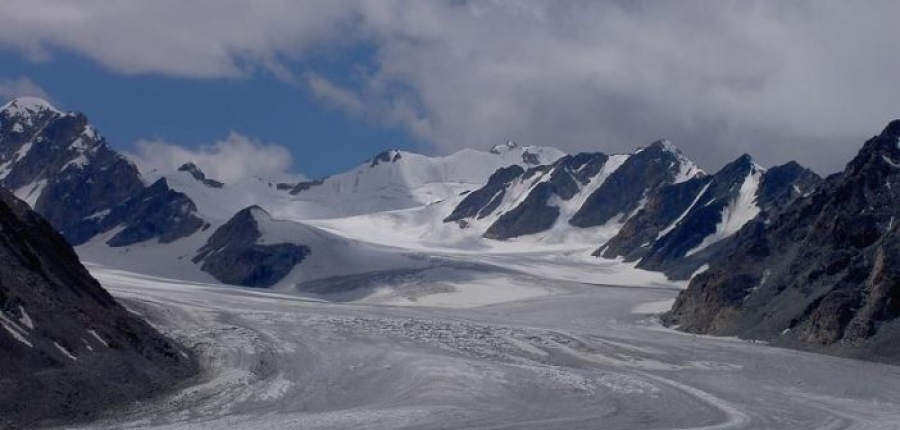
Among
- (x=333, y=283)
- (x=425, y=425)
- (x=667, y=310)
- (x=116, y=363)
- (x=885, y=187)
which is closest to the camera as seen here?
(x=425, y=425)

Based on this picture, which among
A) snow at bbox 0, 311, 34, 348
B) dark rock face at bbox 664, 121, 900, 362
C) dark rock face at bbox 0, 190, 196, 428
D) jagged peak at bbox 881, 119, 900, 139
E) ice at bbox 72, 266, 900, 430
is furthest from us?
jagged peak at bbox 881, 119, 900, 139

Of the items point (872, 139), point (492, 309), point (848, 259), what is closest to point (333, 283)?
point (492, 309)

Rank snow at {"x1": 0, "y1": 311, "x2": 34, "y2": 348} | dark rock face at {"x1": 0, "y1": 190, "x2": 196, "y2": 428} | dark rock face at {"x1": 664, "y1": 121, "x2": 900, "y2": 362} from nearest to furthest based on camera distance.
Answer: dark rock face at {"x1": 0, "y1": 190, "x2": 196, "y2": 428} < snow at {"x1": 0, "y1": 311, "x2": 34, "y2": 348} < dark rock face at {"x1": 664, "y1": 121, "x2": 900, "y2": 362}

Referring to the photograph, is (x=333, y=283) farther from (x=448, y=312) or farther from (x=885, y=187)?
(x=885, y=187)

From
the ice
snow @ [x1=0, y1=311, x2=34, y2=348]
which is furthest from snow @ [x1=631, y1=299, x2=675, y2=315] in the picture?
snow @ [x1=0, y1=311, x2=34, y2=348]

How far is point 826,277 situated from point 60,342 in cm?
6456

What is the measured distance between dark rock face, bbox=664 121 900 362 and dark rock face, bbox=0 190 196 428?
45.0 metres

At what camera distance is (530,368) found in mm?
60156

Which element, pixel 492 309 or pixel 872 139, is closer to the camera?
pixel 872 139

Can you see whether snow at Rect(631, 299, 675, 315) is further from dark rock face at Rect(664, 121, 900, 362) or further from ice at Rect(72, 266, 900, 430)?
ice at Rect(72, 266, 900, 430)

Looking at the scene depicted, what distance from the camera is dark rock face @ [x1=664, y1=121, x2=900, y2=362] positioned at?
76.6 meters

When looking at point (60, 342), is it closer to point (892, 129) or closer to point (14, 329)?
point (14, 329)

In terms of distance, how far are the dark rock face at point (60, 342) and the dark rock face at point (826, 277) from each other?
44982 mm

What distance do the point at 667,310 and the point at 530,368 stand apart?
66.8 m
